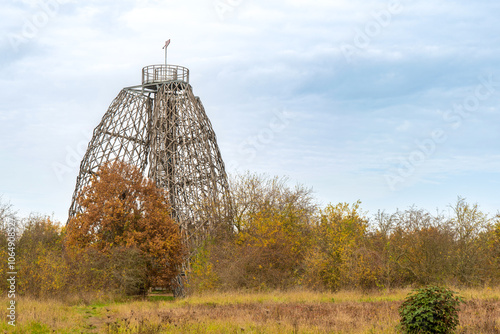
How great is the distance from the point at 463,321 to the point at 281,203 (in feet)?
75.5

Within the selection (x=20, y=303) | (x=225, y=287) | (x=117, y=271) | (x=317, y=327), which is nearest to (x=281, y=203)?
(x=225, y=287)

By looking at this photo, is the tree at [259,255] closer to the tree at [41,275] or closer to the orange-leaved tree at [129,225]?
the orange-leaved tree at [129,225]

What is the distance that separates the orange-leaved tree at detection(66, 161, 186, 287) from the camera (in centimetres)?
2931

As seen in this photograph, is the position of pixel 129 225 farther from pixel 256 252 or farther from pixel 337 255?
pixel 337 255

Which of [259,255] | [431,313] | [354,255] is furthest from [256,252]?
[431,313]

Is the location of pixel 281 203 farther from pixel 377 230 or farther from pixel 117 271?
pixel 117 271

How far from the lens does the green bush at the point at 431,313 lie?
11648mm

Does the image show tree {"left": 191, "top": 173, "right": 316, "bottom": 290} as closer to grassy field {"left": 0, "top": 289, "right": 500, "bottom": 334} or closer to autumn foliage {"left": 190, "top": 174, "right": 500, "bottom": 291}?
autumn foliage {"left": 190, "top": 174, "right": 500, "bottom": 291}

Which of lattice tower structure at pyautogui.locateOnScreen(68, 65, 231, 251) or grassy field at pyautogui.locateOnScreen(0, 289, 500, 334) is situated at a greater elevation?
lattice tower structure at pyautogui.locateOnScreen(68, 65, 231, 251)

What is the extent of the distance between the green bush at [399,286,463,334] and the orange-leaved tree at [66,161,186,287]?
19.5m

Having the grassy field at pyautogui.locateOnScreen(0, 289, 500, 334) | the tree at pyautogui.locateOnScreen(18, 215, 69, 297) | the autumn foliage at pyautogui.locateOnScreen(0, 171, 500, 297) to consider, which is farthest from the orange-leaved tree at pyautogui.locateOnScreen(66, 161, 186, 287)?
the grassy field at pyautogui.locateOnScreen(0, 289, 500, 334)

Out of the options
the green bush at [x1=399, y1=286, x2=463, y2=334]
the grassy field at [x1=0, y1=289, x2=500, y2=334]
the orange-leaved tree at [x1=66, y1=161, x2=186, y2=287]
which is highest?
the orange-leaved tree at [x1=66, y1=161, x2=186, y2=287]

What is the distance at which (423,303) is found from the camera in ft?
39.2

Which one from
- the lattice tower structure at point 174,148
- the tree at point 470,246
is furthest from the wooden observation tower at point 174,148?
the tree at point 470,246
